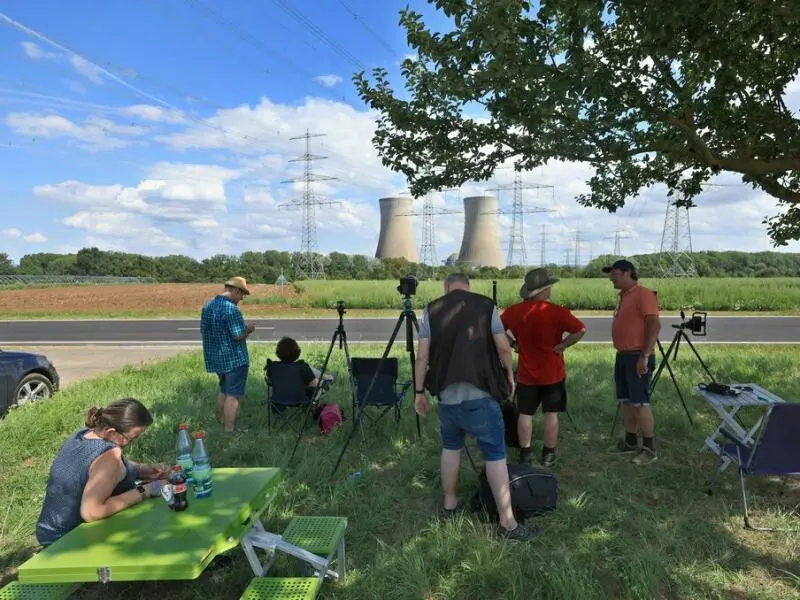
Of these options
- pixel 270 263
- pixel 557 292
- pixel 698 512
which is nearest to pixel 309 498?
pixel 698 512

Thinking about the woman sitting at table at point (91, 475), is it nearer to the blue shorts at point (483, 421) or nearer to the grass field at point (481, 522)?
the grass field at point (481, 522)

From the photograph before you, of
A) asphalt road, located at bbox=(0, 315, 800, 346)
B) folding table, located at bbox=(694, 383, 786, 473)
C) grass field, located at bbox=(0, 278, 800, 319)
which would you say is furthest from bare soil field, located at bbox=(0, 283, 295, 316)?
folding table, located at bbox=(694, 383, 786, 473)

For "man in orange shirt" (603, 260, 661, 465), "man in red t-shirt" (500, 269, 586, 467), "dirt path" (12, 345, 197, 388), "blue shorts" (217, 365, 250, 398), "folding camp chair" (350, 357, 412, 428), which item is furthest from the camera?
Answer: "dirt path" (12, 345, 197, 388)

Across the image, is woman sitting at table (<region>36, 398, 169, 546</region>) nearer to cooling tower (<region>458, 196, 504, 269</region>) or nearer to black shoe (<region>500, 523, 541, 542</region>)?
black shoe (<region>500, 523, 541, 542</region>)

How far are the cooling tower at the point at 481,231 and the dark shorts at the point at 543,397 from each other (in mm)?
37058

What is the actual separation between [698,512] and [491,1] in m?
4.10

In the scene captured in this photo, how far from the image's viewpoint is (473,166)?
6.02 meters

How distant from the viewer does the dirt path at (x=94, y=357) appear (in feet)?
32.8

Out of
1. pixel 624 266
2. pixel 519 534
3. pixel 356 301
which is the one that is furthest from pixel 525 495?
pixel 356 301

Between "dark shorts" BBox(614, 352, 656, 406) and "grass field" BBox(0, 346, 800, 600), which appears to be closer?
"grass field" BBox(0, 346, 800, 600)

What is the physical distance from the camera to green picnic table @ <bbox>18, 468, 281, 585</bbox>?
2.20m

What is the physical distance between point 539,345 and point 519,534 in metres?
1.57

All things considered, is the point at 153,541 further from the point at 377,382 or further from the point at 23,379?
the point at 23,379

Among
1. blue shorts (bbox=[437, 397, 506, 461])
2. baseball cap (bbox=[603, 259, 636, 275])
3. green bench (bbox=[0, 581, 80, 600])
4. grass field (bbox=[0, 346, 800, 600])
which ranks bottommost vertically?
grass field (bbox=[0, 346, 800, 600])
